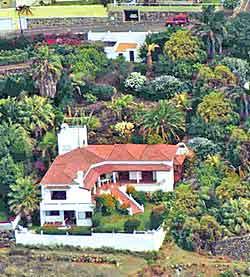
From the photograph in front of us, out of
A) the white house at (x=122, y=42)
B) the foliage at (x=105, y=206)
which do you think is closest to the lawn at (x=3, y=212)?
the foliage at (x=105, y=206)

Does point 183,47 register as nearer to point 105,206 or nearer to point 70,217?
point 105,206

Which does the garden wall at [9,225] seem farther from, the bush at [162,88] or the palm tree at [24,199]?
the bush at [162,88]

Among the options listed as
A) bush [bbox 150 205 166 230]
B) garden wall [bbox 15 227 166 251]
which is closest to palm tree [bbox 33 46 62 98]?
garden wall [bbox 15 227 166 251]

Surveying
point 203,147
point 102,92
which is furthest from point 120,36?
point 203,147

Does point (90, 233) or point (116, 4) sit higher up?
point (116, 4)

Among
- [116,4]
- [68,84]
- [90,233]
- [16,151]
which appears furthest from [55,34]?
[90,233]

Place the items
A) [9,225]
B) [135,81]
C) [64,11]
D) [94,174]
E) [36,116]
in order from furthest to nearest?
[64,11]
[135,81]
[36,116]
[94,174]
[9,225]

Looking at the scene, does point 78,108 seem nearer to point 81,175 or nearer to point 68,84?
point 68,84
